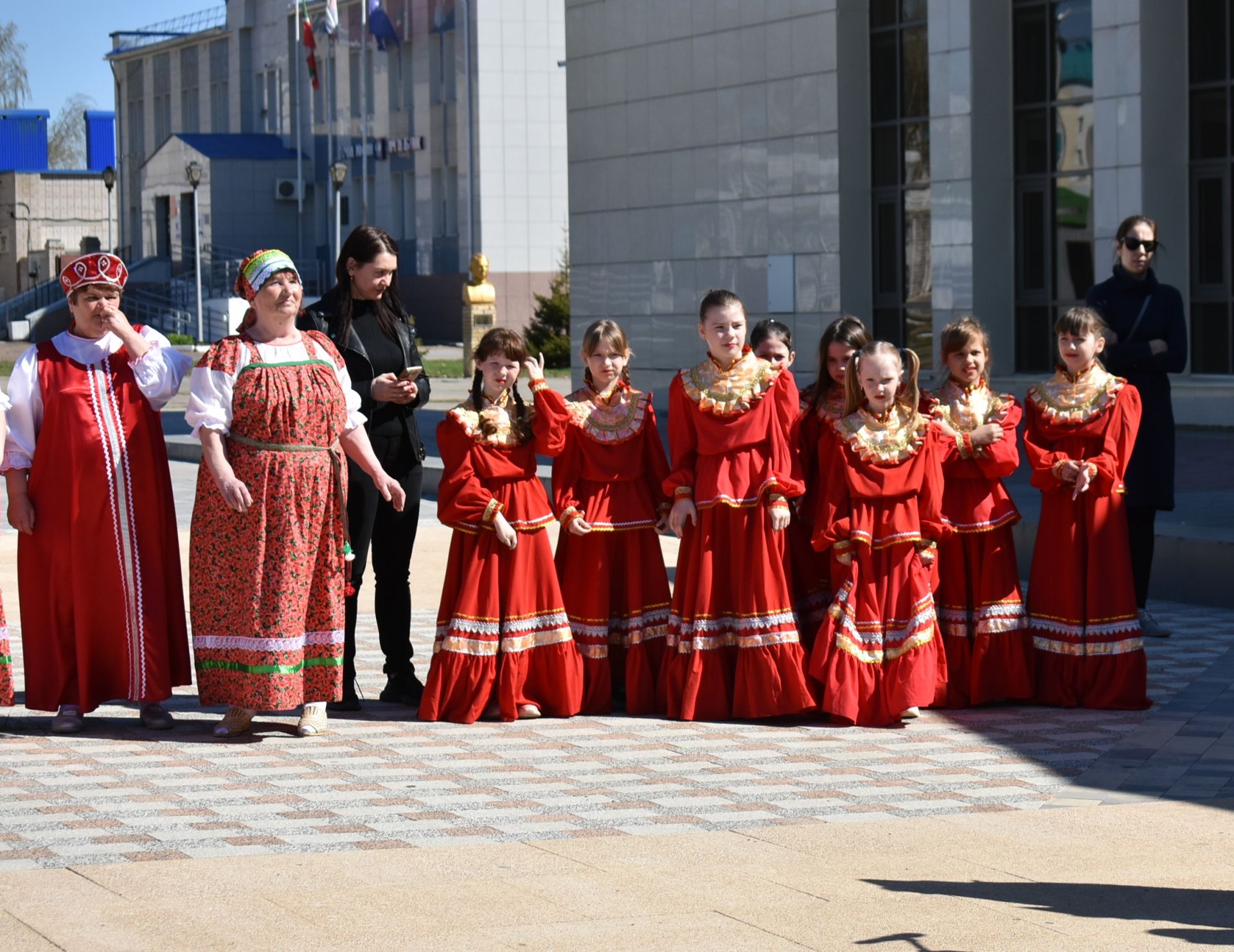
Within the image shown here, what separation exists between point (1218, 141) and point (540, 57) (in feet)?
114

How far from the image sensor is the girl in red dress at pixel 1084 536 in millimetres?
7836

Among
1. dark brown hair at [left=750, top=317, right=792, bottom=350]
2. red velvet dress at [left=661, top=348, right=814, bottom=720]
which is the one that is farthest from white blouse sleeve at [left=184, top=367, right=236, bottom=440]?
dark brown hair at [left=750, top=317, right=792, bottom=350]

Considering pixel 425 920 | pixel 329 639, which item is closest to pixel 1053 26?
pixel 329 639

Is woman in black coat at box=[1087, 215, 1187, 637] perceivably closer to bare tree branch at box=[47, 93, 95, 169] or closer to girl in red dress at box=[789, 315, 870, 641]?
girl in red dress at box=[789, 315, 870, 641]

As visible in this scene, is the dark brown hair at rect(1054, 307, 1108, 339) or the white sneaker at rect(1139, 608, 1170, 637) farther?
the white sneaker at rect(1139, 608, 1170, 637)

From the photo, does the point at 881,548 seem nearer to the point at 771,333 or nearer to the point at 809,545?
the point at 809,545

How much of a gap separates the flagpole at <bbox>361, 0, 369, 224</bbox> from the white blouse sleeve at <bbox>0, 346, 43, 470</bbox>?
5049 cm

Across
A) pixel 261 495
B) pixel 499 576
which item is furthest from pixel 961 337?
pixel 261 495

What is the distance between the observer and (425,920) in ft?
15.7

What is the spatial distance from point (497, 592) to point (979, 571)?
6.26 feet

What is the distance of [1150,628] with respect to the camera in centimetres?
954

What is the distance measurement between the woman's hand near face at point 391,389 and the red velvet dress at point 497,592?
0.60 ft

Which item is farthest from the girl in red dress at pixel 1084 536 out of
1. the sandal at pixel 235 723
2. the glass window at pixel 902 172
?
the glass window at pixel 902 172

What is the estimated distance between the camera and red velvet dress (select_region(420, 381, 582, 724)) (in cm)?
766
